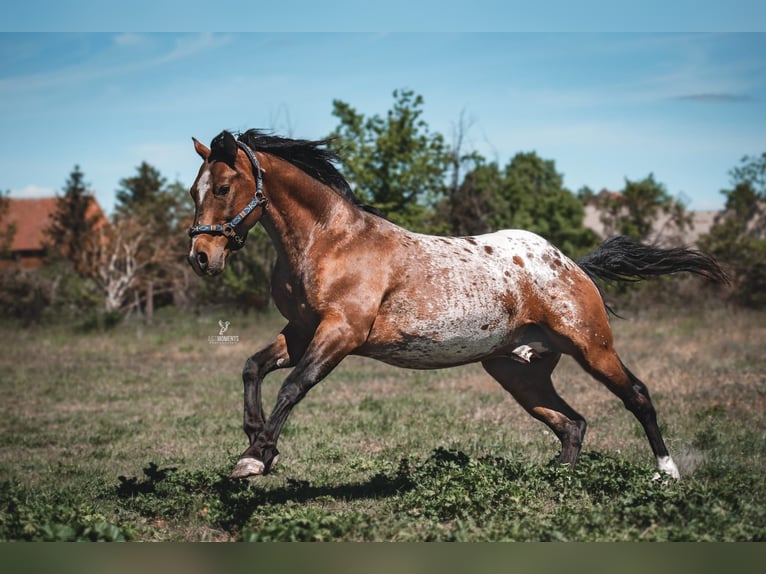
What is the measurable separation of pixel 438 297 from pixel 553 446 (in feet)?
10.8

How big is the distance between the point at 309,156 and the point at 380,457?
3.53 meters

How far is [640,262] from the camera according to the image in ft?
25.8

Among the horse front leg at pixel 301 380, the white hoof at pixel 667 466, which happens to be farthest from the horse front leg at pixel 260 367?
the white hoof at pixel 667 466

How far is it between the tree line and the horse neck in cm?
1157

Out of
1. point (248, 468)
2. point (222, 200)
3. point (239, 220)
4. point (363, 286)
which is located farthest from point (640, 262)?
point (248, 468)

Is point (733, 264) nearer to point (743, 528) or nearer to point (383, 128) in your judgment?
point (383, 128)

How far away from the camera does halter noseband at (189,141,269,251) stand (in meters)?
5.96

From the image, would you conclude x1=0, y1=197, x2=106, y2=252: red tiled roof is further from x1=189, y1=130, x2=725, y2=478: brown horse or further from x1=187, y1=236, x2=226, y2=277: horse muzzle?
x1=187, y1=236, x2=226, y2=277: horse muzzle

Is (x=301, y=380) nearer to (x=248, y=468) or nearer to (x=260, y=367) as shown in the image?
(x=260, y=367)

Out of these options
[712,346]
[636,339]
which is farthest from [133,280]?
[712,346]

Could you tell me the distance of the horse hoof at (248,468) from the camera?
214 inches

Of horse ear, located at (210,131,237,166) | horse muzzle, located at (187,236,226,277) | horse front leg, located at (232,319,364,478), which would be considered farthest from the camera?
horse ear, located at (210,131,237,166)

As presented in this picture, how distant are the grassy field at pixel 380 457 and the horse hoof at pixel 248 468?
365 mm

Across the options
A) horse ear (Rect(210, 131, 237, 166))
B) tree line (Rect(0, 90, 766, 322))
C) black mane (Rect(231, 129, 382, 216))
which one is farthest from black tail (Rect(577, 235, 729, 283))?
tree line (Rect(0, 90, 766, 322))
